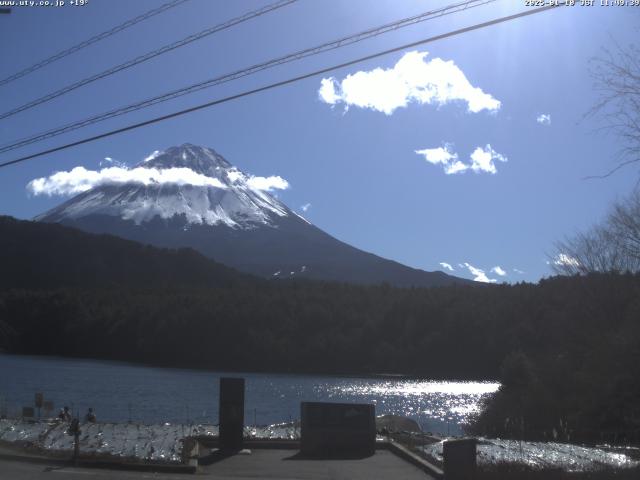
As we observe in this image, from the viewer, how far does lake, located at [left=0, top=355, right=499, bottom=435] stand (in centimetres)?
4344

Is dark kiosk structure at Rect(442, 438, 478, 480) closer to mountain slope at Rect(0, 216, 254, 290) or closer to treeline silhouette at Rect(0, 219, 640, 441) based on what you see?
treeline silhouette at Rect(0, 219, 640, 441)

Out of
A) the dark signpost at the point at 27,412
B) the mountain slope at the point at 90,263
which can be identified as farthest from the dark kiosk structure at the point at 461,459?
the mountain slope at the point at 90,263

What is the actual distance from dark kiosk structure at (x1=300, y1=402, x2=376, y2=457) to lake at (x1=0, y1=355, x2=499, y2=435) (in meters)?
14.2

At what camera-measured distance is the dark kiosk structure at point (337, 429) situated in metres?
19.8

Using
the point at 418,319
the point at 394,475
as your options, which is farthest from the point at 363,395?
the point at 394,475

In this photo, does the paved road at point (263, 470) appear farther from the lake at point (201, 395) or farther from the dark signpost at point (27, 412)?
the lake at point (201, 395)

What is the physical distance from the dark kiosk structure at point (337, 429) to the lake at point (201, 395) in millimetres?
14232

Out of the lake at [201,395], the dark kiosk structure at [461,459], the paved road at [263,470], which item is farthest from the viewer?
the lake at [201,395]

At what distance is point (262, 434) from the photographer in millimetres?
22750

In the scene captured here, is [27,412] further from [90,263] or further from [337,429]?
[90,263]

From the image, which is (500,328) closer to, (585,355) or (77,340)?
(585,355)

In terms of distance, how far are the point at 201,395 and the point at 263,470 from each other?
1575 inches

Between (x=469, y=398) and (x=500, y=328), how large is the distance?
1832 cm

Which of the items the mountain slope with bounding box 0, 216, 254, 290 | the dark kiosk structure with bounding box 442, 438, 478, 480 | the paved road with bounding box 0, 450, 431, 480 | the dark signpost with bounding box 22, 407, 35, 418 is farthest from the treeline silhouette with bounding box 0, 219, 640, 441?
the dark kiosk structure with bounding box 442, 438, 478, 480
